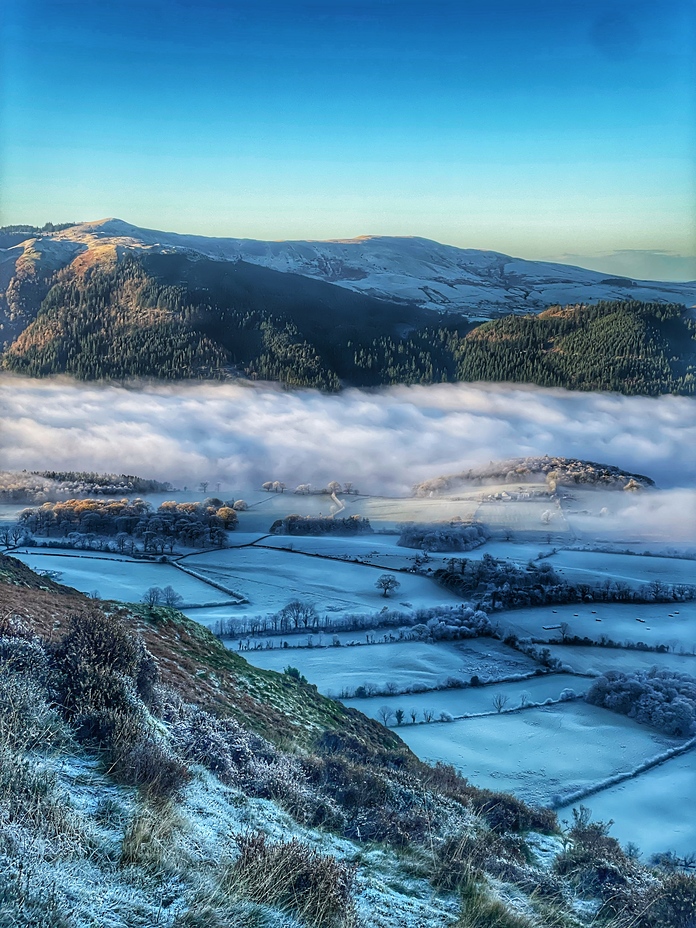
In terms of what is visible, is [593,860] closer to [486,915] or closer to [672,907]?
[672,907]

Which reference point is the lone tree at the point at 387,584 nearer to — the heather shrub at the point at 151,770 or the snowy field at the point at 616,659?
the snowy field at the point at 616,659

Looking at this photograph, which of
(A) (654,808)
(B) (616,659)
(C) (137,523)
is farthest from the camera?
(C) (137,523)

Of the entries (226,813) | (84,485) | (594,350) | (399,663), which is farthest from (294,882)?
(594,350)

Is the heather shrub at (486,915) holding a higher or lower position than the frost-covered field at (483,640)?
lower

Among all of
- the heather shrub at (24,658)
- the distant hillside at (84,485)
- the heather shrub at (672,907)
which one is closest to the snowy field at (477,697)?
the heather shrub at (672,907)

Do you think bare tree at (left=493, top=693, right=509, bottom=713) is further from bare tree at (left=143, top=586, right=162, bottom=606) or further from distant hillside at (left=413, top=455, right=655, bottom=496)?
bare tree at (left=143, top=586, right=162, bottom=606)
